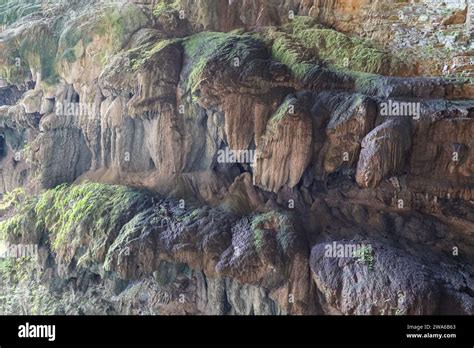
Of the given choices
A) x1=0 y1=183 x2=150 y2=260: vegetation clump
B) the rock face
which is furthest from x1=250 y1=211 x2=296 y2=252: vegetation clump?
x1=0 y1=183 x2=150 y2=260: vegetation clump

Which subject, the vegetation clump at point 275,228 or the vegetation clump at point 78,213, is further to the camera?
the vegetation clump at point 78,213

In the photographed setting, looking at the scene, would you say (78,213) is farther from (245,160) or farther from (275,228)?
(275,228)

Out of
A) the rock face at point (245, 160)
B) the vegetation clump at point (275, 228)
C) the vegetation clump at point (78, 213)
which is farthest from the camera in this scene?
the vegetation clump at point (78, 213)

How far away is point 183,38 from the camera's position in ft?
30.5

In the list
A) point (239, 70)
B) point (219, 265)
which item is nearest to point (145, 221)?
point (219, 265)

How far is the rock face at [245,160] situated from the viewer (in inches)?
274

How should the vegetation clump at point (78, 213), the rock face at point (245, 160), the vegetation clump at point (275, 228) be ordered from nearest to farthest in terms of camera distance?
the rock face at point (245, 160)
the vegetation clump at point (275, 228)
the vegetation clump at point (78, 213)

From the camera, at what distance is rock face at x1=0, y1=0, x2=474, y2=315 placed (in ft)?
22.9

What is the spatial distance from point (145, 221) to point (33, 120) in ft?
17.4

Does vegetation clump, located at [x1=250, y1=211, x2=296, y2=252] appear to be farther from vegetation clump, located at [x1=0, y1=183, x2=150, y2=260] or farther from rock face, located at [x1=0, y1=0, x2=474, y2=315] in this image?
vegetation clump, located at [x1=0, y1=183, x2=150, y2=260]

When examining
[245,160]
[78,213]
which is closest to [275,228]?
[245,160]

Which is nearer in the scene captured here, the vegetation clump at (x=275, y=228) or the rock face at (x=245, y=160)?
the rock face at (x=245, y=160)

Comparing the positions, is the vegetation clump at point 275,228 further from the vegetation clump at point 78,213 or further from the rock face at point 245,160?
the vegetation clump at point 78,213

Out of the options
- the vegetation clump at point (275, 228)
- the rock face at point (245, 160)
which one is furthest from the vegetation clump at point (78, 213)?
the vegetation clump at point (275, 228)
